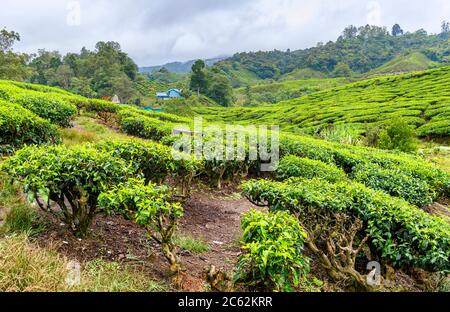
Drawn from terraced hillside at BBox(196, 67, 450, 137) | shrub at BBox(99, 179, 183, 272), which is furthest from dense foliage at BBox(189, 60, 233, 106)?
shrub at BBox(99, 179, 183, 272)

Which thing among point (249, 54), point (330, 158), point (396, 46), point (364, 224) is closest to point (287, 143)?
point (330, 158)

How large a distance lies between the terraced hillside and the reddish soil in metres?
24.2

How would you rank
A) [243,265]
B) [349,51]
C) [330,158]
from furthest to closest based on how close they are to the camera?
[349,51] < [330,158] < [243,265]

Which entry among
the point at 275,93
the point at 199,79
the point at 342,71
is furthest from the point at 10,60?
the point at 342,71

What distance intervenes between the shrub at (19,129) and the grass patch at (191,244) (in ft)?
12.8

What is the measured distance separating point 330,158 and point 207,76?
68.9m

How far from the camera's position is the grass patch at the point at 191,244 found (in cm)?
477

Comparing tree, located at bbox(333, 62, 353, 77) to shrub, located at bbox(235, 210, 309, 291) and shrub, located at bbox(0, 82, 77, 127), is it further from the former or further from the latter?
shrub, located at bbox(235, 210, 309, 291)

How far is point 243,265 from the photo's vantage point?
354 centimetres

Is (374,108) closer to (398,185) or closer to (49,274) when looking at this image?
(398,185)

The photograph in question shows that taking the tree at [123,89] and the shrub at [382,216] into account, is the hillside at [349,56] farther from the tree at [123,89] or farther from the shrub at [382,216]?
the shrub at [382,216]

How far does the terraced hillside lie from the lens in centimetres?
3052
